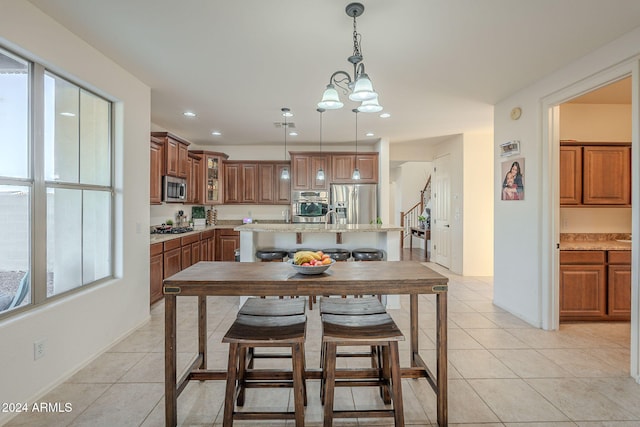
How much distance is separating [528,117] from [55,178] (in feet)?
14.8

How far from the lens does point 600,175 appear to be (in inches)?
146

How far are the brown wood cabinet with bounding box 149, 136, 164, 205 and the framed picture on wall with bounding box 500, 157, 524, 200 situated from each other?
4.50m

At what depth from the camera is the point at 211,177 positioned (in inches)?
251

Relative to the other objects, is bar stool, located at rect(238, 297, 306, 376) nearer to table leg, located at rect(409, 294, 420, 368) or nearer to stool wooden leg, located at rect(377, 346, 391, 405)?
stool wooden leg, located at rect(377, 346, 391, 405)

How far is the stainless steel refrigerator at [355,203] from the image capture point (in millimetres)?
6350

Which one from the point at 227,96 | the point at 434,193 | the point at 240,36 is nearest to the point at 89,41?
the point at 240,36

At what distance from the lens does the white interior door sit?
6.38 meters

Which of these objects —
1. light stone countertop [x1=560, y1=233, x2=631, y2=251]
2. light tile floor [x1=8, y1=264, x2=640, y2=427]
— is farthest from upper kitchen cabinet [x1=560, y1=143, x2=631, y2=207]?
light tile floor [x1=8, y1=264, x2=640, y2=427]

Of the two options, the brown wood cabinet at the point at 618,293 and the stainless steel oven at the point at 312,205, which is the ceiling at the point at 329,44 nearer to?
the brown wood cabinet at the point at 618,293

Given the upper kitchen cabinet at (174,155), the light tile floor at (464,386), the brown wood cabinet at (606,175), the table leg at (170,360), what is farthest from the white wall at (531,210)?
the upper kitchen cabinet at (174,155)

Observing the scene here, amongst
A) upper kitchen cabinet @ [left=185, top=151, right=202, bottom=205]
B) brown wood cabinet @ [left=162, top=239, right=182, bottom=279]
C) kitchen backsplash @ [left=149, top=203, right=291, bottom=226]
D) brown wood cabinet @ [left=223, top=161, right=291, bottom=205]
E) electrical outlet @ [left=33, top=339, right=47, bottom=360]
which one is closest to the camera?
electrical outlet @ [left=33, top=339, right=47, bottom=360]

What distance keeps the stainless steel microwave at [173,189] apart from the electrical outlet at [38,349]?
2695mm

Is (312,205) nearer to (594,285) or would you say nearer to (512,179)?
(512,179)

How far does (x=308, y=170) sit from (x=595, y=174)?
4384mm
